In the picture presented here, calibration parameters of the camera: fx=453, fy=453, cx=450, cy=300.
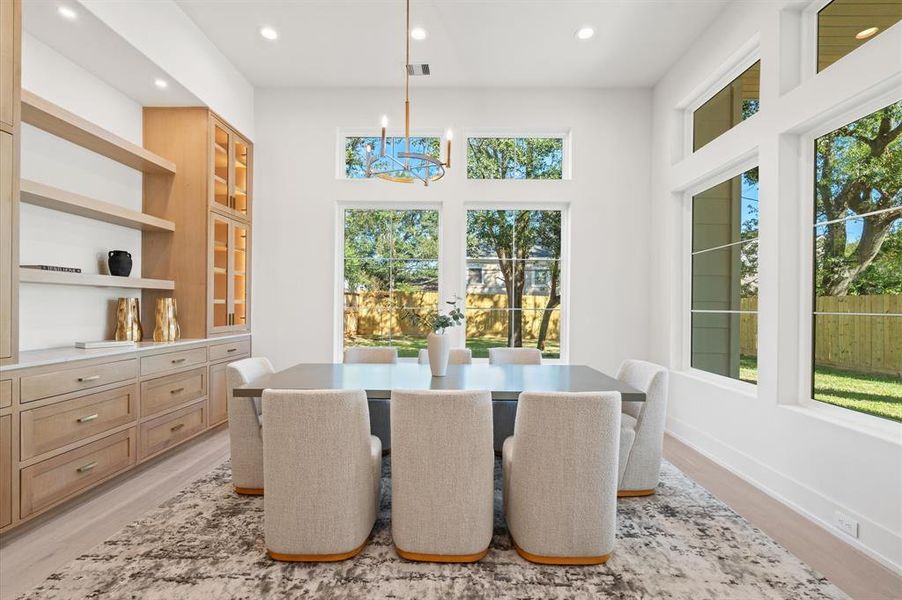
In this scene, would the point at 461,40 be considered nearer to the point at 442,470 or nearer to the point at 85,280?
the point at 85,280

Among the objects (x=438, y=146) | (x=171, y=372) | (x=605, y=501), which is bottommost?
(x=605, y=501)

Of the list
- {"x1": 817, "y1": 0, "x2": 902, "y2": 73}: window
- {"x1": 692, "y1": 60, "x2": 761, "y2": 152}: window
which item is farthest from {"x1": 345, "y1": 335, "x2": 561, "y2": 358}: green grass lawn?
{"x1": 817, "y1": 0, "x2": 902, "y2": 73}: window

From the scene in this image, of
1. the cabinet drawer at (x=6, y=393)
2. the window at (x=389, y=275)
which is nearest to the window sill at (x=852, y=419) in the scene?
the window at (x=389, y=275)

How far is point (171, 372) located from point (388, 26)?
10.6ft

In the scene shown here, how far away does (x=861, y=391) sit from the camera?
247 cm

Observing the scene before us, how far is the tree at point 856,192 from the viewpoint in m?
2.33

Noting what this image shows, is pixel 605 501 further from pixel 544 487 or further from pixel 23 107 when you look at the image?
pixel 23 107

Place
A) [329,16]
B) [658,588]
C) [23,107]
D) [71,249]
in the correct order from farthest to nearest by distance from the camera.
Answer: [329,16] < [71,249] < [23,107] < [658,588]

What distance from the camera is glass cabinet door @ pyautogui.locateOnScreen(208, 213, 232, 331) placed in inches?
158

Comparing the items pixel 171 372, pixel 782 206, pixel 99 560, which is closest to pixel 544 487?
pixel 99 560

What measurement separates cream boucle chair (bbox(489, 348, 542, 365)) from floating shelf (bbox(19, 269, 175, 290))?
2.76 metres

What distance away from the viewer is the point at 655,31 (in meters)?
3.76

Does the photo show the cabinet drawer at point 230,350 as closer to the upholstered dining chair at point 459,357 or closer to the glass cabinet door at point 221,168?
the glass cabinet door at point 221,168

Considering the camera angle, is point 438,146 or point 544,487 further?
point 438,146
